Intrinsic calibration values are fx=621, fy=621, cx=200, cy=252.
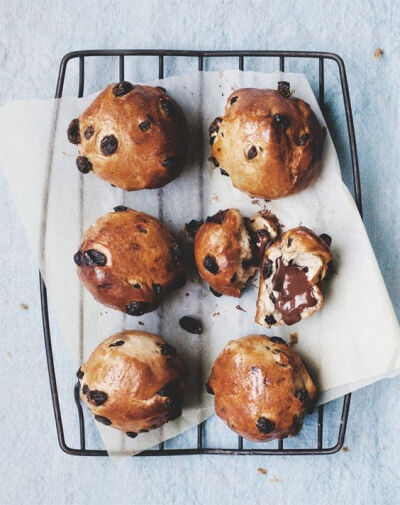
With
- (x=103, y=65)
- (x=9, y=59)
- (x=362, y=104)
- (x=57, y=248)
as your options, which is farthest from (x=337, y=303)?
(x=9, y=59)

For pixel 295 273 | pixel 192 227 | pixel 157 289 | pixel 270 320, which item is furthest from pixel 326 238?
pixel 157 289

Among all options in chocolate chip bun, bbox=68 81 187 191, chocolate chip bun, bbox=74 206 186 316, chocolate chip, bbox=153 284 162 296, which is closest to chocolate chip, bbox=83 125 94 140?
chocolate chip bun, bbox=68 81 187 191

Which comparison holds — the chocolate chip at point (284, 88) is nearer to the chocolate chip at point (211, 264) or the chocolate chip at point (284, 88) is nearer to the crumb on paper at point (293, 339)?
the chocolate chip at point (211, 264)

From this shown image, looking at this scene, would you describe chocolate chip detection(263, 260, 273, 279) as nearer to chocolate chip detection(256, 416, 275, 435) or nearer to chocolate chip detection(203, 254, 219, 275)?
chocolate chip detection(203, 254, 219, 275)

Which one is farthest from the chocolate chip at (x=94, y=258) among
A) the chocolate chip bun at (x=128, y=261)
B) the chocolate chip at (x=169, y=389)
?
the chocolate chip at (x=169, y=389)

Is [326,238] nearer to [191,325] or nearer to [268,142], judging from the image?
[268,142]

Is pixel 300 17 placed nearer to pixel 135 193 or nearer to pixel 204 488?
pixel 135 193
